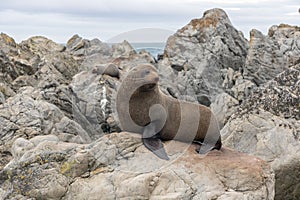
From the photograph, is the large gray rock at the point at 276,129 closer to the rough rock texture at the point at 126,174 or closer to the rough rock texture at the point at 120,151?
the rough rock texture at the point at 120,151

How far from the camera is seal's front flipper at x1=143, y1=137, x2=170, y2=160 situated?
632cm

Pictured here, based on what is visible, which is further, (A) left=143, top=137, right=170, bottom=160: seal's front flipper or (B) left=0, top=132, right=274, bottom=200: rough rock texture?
(A) left=143, top=137, right=170, bottom=160: seal's front flipper

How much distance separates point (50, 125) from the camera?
34.8 ft

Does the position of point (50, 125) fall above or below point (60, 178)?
below

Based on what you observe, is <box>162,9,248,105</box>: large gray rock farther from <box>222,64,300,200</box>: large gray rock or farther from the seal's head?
the seal's head

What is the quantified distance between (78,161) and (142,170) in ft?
3.09

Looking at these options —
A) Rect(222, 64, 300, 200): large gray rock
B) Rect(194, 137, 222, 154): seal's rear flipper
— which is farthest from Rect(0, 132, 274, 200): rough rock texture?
Rect(222, 64, 300, 200): large gray rock

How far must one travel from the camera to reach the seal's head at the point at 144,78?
6.93 meters

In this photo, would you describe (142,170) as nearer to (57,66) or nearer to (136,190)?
(136,190)

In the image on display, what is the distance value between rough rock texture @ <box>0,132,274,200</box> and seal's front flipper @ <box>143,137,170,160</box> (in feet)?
0.26

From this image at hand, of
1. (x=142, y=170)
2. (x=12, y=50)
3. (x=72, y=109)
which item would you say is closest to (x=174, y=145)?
(x=142, y=170)

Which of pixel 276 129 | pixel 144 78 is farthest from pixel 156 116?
pixel 276 129

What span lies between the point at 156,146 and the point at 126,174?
2.59ft

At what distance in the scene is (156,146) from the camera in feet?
21.4
